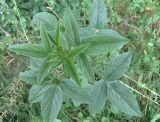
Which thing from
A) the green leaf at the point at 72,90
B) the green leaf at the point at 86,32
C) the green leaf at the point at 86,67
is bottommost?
the green leaf at the point at 72,90

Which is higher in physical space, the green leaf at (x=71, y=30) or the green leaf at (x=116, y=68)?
the green leaf at (x=71, y=30)

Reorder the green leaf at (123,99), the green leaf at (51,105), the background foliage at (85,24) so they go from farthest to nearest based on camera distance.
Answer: the background foliage at (85,24)
the green leaf at (123,99)
the green leaf at (51,105)

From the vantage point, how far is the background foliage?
2031mm

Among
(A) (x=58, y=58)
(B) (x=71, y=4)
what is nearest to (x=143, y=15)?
(B) (x=71, y=4)

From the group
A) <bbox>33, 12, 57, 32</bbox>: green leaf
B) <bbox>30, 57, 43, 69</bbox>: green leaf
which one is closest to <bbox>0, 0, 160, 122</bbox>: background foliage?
<bbox>30, 57, 43, 69</bbox>: green leaf

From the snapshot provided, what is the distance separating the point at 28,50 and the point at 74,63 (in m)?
0.15

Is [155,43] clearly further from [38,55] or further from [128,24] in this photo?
[38,55]

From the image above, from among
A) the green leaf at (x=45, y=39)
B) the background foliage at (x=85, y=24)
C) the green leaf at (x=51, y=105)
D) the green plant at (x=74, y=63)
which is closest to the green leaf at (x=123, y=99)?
the green plant at (x=74, y=63)

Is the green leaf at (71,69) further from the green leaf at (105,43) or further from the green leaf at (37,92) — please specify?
the green leaf at (37,92)

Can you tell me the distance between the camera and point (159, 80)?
2.16 m

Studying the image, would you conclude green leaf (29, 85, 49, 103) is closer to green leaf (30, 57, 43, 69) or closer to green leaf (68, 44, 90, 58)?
green leaf (30, 57, 43, 69)

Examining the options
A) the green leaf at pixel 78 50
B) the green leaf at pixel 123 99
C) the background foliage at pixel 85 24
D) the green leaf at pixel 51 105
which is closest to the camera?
the green leaf at pixel 78 50

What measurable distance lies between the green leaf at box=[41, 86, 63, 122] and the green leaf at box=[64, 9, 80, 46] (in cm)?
17

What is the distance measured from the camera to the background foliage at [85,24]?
2.03m
